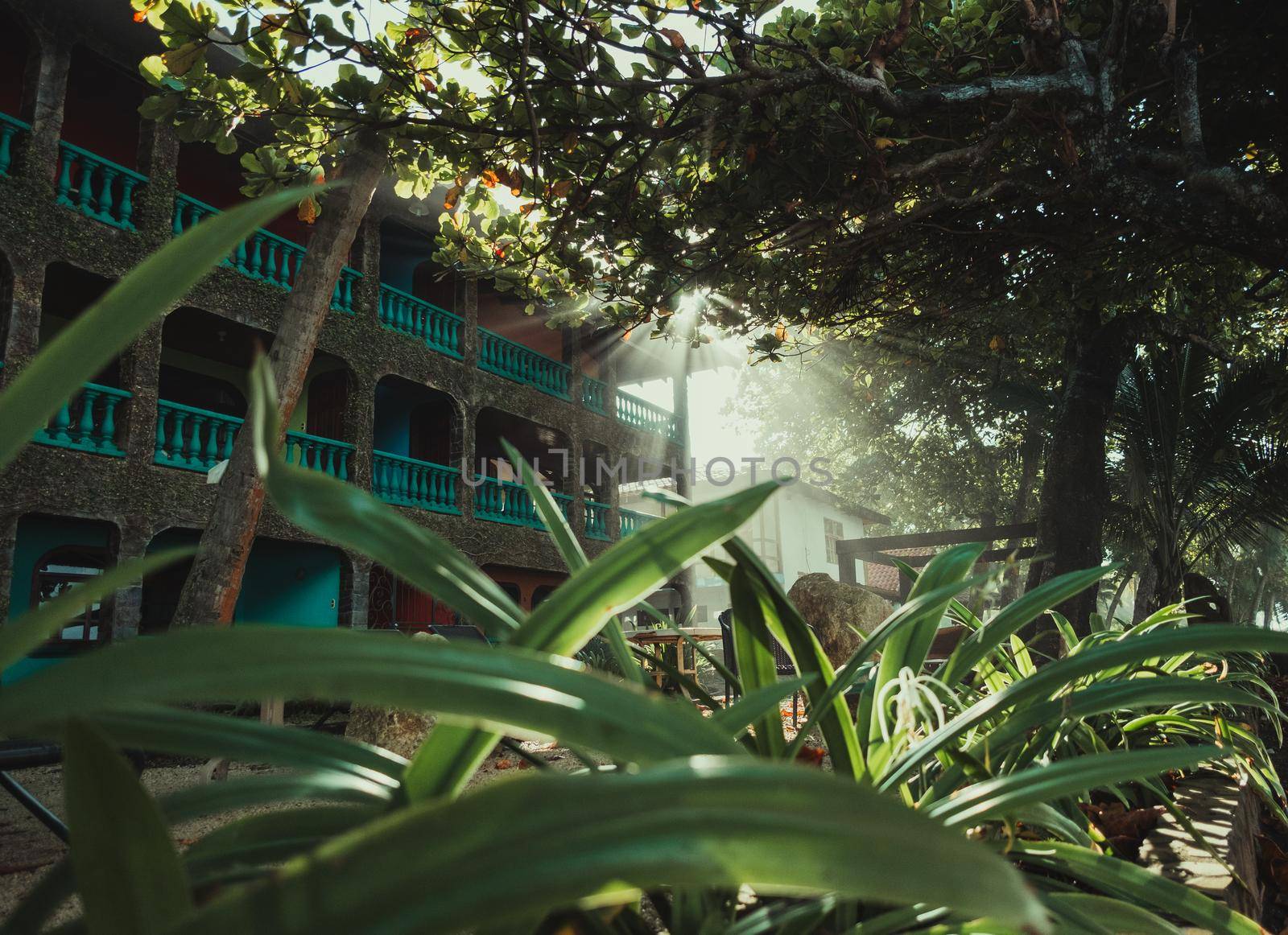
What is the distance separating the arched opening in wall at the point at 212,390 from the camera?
8.35 meters

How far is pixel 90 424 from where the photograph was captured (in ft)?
24.3

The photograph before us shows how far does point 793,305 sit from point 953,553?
3830mm

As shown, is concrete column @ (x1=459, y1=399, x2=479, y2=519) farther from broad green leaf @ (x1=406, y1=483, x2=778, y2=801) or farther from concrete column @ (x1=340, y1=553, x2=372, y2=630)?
broad green leaf @ (x1=406, y1=483, x2=778, y2=801)

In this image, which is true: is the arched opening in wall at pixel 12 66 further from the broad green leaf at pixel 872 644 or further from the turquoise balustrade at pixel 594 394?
the broad green leaf at pixel 872 644

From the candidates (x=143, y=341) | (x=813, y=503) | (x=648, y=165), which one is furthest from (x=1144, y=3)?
(x=813, y=503)

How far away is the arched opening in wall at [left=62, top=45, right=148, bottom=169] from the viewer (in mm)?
8797

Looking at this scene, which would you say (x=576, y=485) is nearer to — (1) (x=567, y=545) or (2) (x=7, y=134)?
(2) (x=7, y=134)

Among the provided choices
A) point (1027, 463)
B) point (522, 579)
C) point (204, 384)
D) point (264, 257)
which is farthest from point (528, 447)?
point (1027, 463)

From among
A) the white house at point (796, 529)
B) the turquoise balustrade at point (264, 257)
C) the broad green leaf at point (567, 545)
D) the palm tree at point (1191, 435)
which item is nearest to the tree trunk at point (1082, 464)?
the palm tree at point (1191, 435)

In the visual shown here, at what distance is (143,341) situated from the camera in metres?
7.93

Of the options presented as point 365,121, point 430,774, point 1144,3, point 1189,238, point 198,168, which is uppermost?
point 198,168

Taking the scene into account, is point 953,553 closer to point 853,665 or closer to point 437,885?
point 853,665

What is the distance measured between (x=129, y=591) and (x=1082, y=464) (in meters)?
7.95

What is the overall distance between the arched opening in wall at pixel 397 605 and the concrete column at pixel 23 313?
4.95 metres
